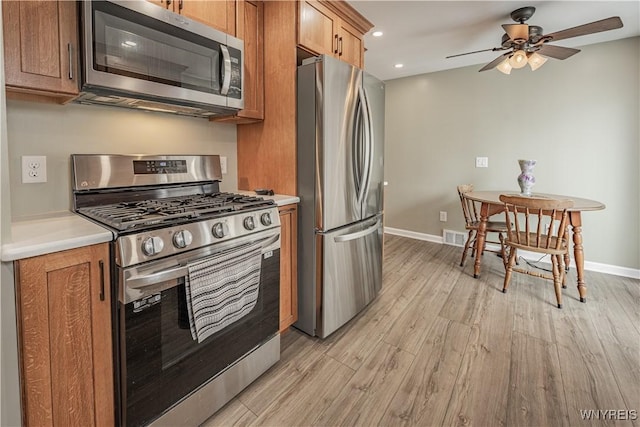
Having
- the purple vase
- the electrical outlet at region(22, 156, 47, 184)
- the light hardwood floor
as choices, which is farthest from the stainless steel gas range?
the purple vase

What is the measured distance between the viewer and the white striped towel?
4.36ft

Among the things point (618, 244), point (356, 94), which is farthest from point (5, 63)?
point (618, 244)

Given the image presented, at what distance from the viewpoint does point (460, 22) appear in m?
2.77

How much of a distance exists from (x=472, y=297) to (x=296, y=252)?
169 centimetres

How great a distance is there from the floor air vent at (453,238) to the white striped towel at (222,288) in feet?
11.3

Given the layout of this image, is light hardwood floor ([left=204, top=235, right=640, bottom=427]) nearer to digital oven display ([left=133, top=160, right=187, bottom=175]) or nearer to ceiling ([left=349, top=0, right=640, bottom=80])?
digital oven display ([left=133, top=160, right=187, bottom=175])

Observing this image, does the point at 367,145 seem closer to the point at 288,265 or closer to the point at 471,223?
the point at 288,265

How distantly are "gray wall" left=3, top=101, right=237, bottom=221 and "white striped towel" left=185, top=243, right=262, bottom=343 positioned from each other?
0.81 meters

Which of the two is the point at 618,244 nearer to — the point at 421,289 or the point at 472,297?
the point at 472,297

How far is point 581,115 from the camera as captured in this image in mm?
3414

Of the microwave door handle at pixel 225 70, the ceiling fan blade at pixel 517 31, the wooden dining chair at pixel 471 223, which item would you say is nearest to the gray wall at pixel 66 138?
the microwave door handle at pixel 225 70

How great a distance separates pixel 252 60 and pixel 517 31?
1999 mm

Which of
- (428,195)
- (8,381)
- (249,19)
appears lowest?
(8,381)

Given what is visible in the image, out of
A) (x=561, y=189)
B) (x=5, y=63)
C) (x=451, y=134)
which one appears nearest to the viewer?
(x=5, y=63)
